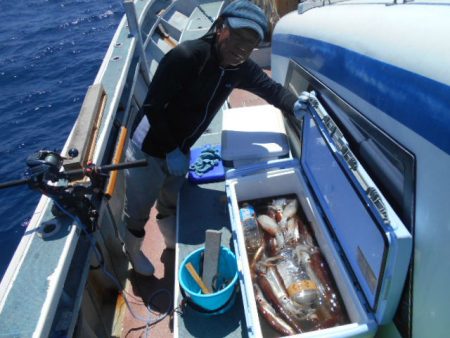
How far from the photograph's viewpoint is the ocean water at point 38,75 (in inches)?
282

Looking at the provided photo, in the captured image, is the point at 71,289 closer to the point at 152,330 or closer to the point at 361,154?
the point at 152,330

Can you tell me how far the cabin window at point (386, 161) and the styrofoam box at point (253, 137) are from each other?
30.7 inches

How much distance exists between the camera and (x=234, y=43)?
8.51 ft

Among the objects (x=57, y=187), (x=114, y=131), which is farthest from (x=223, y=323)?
(x=114, y=131)

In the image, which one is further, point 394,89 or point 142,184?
point 142,184

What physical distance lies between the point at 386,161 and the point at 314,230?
1039mm

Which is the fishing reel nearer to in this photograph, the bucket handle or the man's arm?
the bucket handle

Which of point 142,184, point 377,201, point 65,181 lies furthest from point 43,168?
point 377,201

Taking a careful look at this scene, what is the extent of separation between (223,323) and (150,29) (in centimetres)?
543

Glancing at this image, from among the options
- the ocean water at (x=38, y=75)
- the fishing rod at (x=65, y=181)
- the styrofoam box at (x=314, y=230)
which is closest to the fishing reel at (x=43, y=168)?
the fishing rod at (x=65, y=181)

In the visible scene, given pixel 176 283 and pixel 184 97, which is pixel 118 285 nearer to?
pixel 176 283

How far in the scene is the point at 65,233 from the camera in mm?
2352

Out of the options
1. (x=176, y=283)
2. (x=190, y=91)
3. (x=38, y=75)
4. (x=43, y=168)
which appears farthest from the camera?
(x=38, y=75)

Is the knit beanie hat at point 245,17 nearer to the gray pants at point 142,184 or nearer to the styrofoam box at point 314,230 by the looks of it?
the styrofoam box at point 314,230
